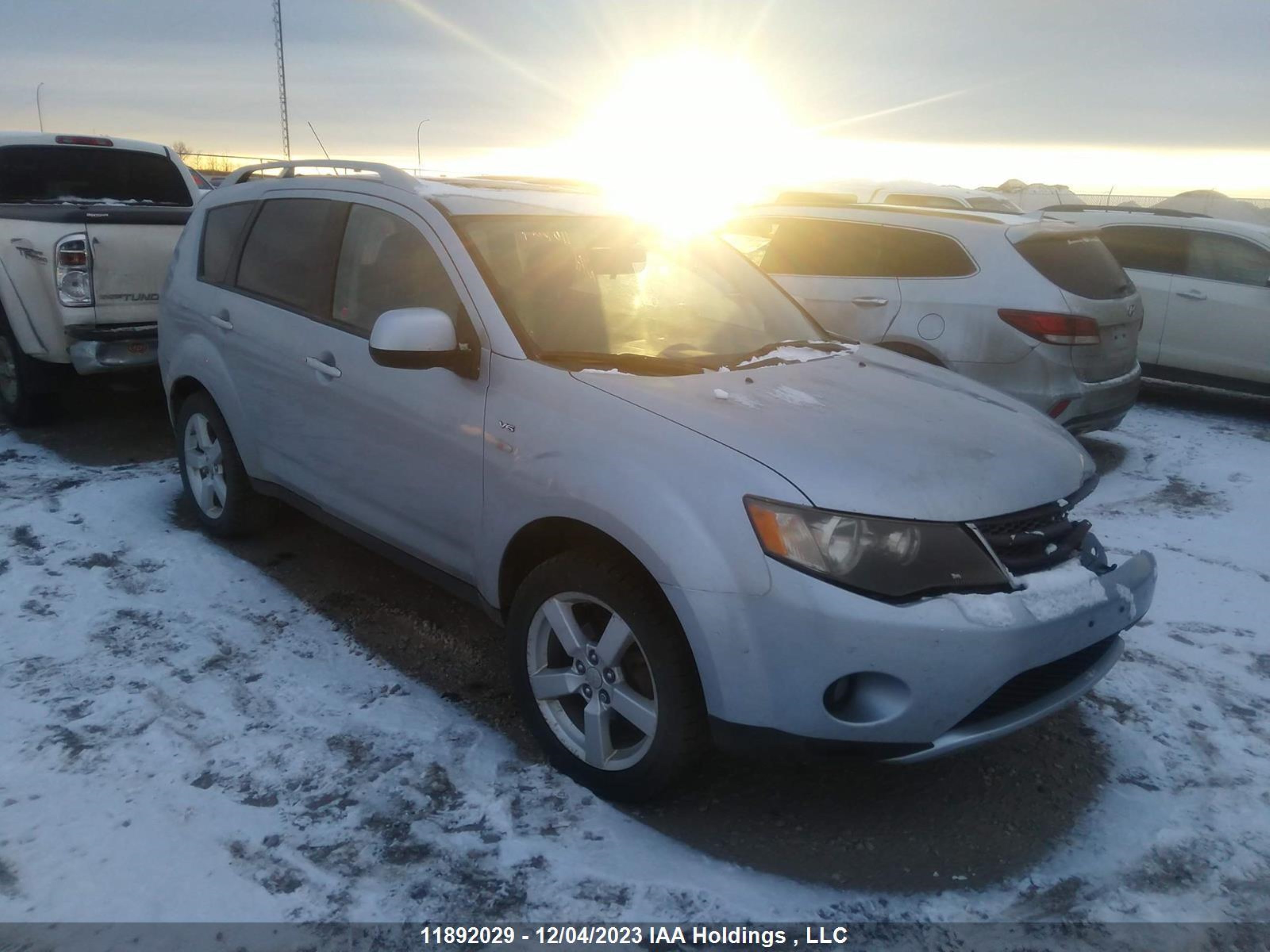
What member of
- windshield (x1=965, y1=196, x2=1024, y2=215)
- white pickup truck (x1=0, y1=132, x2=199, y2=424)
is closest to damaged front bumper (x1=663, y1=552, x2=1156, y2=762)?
white pickup truck (x1=0, y1=132, x2=199, y2=424)

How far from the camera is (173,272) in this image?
5.11 meters

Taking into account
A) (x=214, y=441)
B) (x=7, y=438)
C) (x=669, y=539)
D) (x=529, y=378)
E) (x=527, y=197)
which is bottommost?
(x=7, y=438)

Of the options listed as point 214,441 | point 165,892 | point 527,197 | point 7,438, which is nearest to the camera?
point 165,892

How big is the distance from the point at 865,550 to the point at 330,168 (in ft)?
9.97

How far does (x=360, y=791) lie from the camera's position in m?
3.05

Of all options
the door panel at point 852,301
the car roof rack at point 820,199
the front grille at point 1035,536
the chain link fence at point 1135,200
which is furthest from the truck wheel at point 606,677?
the chain link fence at point 1135,200

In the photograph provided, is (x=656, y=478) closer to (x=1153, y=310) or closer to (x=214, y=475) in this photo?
(x=214, y=475)

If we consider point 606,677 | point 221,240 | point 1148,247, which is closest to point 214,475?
point 221,240

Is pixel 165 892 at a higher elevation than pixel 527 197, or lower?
lower

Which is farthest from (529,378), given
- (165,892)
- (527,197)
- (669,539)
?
(165,892)

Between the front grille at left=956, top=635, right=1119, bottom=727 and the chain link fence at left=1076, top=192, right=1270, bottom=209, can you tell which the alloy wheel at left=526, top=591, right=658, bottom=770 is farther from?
the chain link fence at left=1076, top=192, right=1270, bottom=209

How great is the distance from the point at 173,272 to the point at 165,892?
347cm

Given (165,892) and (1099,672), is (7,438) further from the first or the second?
(1099,672)

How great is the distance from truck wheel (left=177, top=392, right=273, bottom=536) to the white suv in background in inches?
287
